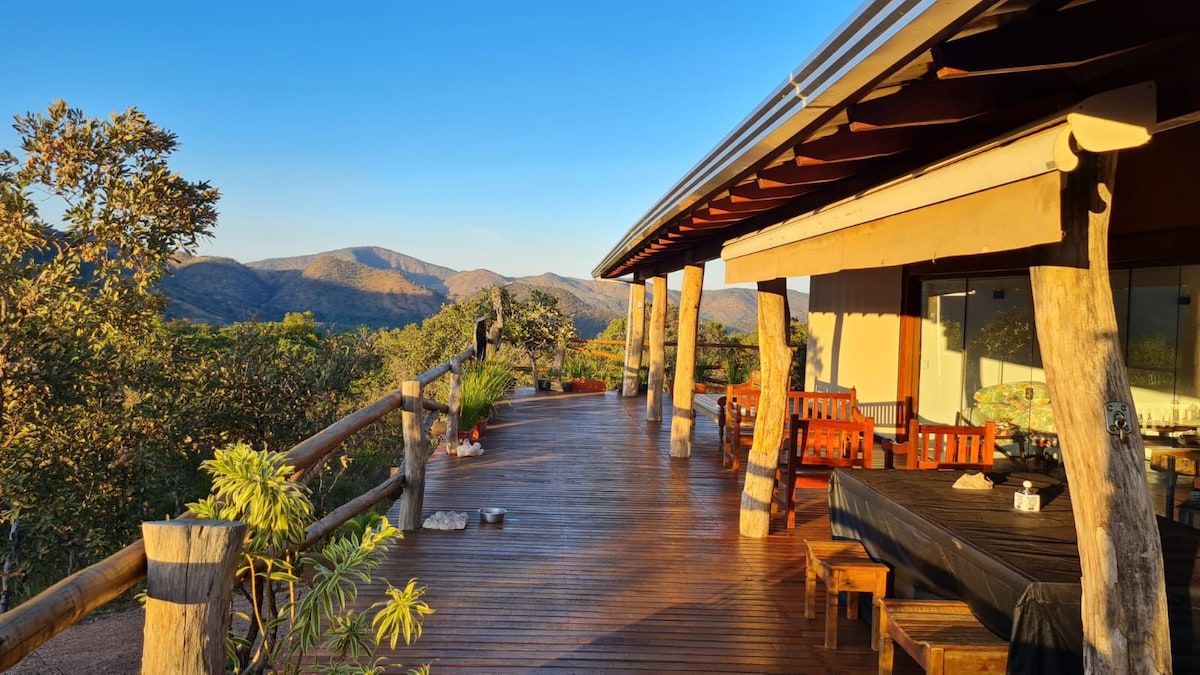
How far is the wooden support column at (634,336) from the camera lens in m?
12.5

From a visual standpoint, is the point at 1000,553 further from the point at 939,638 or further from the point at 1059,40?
the point at 1059,40

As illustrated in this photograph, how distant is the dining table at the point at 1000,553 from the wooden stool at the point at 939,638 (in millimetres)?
60

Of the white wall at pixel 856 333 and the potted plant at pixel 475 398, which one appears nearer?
the white wall at pixel 856 333

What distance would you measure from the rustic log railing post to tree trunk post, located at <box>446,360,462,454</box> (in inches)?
89.2

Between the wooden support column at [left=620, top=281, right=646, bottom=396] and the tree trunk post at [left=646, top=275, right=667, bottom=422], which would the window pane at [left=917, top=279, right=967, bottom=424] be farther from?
the wooden support column at [left=620, top=281, right=646, bottom=396]

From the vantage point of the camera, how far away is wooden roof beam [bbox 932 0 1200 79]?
167 cm

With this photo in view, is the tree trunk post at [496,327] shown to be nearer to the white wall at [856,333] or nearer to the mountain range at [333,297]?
the white wall at [856,333]

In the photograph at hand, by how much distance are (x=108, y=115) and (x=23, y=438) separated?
376 cm

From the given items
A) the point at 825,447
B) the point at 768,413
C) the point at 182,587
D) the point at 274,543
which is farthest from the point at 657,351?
the point at 182,587

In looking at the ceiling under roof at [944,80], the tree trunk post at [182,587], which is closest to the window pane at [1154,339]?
the ceiling under roof at [944,80]

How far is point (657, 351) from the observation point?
10.3 m

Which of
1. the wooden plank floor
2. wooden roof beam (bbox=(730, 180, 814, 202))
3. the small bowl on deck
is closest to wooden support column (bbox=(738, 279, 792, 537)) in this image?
the wooden plank floor

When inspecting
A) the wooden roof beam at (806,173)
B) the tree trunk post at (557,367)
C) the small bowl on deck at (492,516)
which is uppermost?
the wooden roof beam at (806,173)

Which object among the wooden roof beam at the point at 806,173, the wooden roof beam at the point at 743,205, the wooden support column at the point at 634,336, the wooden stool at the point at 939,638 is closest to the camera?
the wooden stool at the point at 939,638
